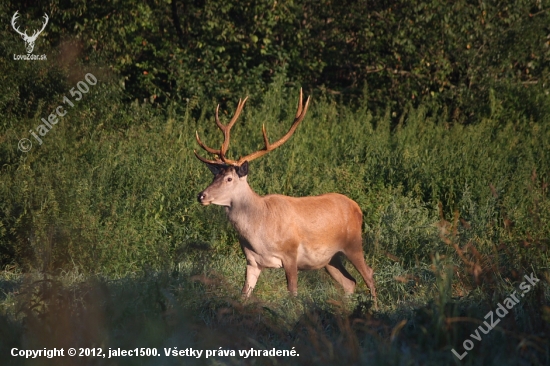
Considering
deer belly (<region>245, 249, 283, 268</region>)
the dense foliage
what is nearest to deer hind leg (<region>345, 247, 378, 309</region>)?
deer belly (<region>245, 249, 283, 268</region>)

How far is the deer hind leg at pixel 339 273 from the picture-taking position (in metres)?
9.64

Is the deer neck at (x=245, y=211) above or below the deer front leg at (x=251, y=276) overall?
above

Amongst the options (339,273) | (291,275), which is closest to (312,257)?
(291,275)

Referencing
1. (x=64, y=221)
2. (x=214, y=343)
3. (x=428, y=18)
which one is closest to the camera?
(x=214, y=343)

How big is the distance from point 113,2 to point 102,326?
8.46 m

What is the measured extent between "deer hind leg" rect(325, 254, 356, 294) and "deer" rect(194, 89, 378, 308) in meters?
0.08

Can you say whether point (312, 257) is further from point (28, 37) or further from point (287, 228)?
point (28, 37)

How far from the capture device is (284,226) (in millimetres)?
8828

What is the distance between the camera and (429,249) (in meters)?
10.3

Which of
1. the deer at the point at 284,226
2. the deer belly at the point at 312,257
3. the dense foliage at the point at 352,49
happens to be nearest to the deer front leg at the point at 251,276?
the deer at the point at 284,226

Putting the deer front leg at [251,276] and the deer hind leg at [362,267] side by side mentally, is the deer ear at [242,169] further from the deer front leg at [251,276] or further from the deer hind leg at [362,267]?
the deer hind leg at [362,267]

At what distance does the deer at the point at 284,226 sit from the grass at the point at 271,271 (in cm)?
37

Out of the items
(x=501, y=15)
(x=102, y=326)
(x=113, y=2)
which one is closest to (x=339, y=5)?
(x=501, y=15)

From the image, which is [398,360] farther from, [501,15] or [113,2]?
[501,15]
